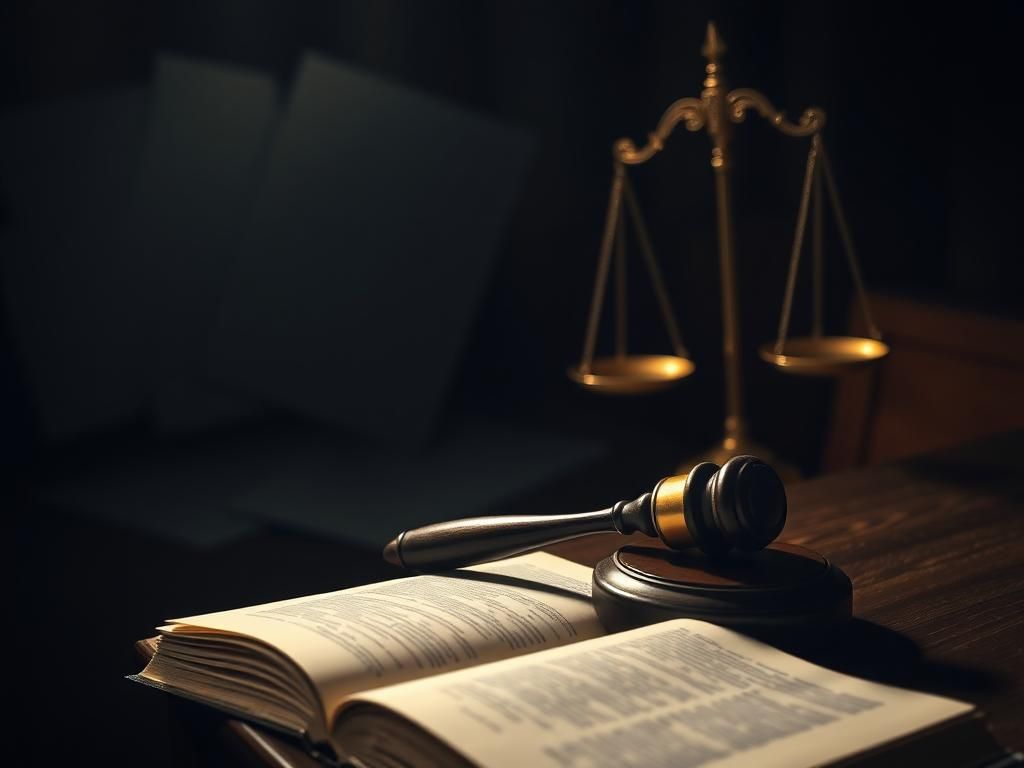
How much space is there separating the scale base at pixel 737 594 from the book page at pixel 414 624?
3 cm

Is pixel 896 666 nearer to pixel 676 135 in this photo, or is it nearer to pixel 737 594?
pixel 737 594

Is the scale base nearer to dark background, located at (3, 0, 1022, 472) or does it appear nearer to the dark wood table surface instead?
the dark wood table surface

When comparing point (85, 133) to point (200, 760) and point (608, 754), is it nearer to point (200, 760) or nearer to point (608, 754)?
point (200, 760)

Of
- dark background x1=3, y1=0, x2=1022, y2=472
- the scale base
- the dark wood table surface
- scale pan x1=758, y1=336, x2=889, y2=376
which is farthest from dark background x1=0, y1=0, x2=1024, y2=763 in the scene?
the scale base

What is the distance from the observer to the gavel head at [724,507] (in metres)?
0.77

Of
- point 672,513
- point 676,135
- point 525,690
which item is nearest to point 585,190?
point 676,135

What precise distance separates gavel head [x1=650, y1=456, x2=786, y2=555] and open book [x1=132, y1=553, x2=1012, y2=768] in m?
0.06

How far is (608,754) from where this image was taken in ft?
1.92

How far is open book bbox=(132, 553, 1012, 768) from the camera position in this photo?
0.60 m

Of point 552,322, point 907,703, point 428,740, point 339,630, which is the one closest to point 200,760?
point 339,630

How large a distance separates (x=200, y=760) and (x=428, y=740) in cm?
27

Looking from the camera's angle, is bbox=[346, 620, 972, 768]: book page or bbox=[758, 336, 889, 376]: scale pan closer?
bbox=[346, 620, 972, 768]: book page

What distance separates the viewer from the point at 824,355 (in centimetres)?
132

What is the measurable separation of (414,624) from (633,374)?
693 millimetres
